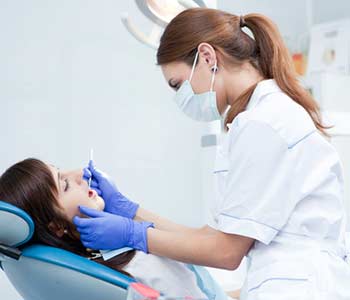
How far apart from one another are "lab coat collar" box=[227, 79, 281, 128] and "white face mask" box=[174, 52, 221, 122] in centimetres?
14

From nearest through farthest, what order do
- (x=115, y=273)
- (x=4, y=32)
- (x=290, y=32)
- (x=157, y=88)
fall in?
(x=115, y=273)
(x=4, y=32)
(x=157, y=88)
(x=290, y=32)

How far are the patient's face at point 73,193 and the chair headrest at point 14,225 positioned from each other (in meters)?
0.21

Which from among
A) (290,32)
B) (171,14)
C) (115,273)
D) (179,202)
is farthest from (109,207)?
(290,32)

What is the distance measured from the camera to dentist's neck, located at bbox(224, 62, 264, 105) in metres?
1.40

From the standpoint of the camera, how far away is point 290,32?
3846 millimetres

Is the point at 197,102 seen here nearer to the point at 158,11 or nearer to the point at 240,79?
the point at 240,79

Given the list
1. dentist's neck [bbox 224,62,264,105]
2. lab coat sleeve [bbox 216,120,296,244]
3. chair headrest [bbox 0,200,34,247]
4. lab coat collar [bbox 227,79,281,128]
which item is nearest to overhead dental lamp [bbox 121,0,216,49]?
dentist's neck [bbox 224,62,264,105]

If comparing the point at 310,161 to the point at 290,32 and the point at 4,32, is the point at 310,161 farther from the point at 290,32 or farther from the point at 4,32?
the point at 290,32

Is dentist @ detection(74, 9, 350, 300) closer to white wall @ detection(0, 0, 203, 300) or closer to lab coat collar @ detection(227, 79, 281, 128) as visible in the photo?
lab coat collar @ detection(227, 79, 281, 128)

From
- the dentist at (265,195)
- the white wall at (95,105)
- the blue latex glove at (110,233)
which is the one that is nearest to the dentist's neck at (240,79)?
the dentist at (265,195)

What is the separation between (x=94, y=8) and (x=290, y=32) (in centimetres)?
189

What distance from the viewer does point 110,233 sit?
127cm

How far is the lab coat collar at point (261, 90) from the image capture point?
131cm

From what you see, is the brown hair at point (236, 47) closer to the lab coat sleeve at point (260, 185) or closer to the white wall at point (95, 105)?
the lab coat sleeve at point (260, 185)
